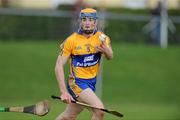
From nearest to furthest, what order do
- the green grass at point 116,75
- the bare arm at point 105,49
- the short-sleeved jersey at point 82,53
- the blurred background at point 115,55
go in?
the bare arm at point 105,49 < the short-sleeved jersey at point 82,53 < the green grass at point 116,75 < the blurred background at point 115,55

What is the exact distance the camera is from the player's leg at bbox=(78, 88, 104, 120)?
13.3 m

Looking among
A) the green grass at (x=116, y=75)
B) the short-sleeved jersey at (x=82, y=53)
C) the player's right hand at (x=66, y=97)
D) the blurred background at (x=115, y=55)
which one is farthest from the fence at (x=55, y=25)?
the player's right hand at (x=66, y=97)

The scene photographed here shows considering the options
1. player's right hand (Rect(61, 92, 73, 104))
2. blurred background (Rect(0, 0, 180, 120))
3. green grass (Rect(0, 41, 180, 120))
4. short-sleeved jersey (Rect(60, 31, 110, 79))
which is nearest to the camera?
player's right hand (Rect(61, 92, 73, 104))

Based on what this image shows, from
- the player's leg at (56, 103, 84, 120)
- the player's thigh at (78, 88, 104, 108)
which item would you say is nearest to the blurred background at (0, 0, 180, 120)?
the player's leg at (56, 103, 84, 120)

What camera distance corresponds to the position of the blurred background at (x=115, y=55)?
86.5 feet

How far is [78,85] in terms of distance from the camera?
44.8 ft

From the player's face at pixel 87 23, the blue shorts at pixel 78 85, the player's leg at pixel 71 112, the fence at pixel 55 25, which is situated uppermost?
the player's face at pixel 87 23

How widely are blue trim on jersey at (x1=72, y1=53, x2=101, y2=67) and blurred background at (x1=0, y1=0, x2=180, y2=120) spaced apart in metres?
10.4

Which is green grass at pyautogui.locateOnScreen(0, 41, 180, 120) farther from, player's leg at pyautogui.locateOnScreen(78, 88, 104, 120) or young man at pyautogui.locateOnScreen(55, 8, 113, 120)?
player's leg at pyautogui.locateOnScreen(78, 88, 104, 120)

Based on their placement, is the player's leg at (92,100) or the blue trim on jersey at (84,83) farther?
the blue trim on jersey at (84,83)

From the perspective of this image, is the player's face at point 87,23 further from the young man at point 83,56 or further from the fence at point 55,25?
the fence at point 55,25

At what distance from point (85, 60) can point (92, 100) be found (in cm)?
69

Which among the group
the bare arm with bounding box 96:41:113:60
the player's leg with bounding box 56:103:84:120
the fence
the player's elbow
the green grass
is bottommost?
the green grass

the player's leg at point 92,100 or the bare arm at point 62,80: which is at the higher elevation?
the bare arm at point 62,80
